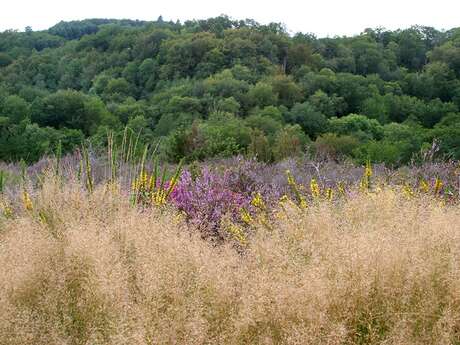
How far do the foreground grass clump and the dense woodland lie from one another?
32.1 m

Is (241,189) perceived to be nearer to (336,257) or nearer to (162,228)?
(162,228)

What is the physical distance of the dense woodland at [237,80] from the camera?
149 ft

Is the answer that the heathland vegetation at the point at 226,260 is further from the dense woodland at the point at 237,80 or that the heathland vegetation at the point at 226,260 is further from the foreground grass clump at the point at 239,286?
the dense woodland at the point at 237,80

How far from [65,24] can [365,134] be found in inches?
2221

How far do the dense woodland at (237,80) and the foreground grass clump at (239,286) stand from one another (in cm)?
3214

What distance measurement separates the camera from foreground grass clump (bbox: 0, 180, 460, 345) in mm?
2590

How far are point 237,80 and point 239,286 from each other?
183ft

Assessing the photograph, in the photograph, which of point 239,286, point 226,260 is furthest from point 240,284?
point 226,260

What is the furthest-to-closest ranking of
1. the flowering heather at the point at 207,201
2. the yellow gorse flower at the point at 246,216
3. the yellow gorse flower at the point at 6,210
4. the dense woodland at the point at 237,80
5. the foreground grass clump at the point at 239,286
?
the dense woodland at the point at 237,80, the flowering heather at the point at 207,201, the yellow gorse flower at the point at 6,210, the yellow gorse flower at the point at 246,216, the foreground grass clump at the point at 239,286

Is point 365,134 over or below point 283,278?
below

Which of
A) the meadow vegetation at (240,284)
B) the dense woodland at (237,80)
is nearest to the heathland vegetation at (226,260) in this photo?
the meadow vegetation at (240,284)

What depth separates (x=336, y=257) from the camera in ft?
10.0

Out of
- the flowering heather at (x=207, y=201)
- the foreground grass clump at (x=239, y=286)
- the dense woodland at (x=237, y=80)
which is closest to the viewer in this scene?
the foreground grass clump at (x=239, y=286)

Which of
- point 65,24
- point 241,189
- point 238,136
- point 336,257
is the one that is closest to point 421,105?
point 238,136
